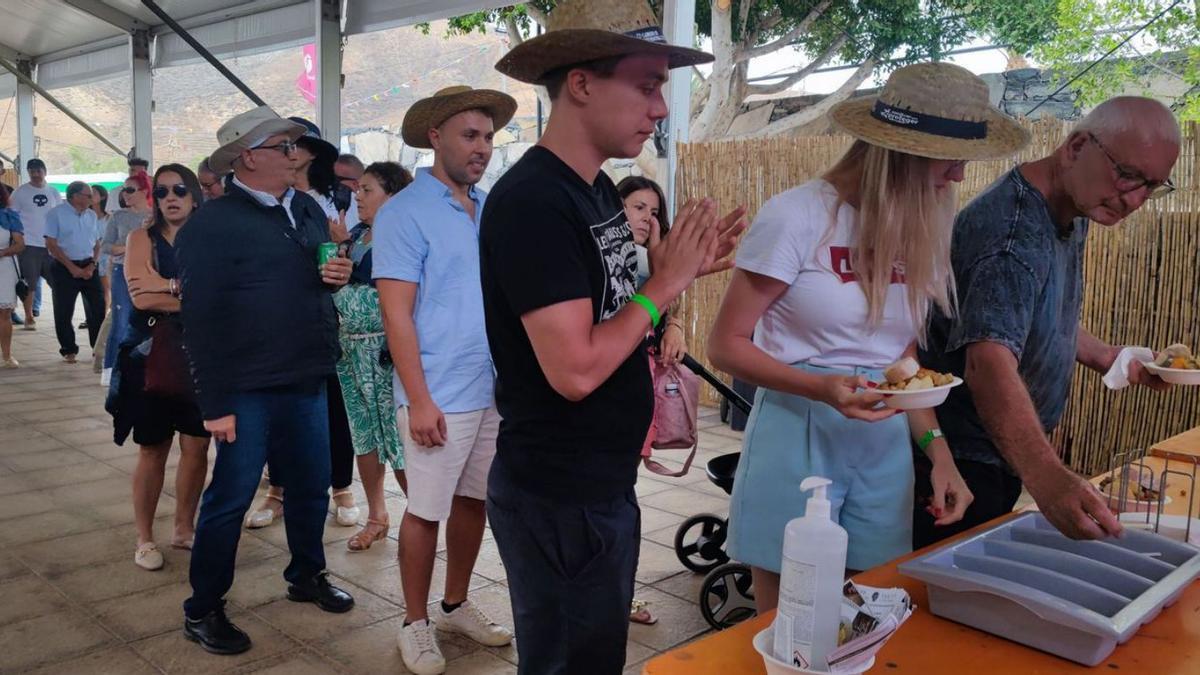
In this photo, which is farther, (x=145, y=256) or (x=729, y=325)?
(x=145, y=256)

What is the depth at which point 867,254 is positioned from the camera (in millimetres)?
1945

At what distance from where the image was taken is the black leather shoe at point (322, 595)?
3.63 metres

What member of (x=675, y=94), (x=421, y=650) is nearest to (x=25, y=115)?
(x=675, y=94)

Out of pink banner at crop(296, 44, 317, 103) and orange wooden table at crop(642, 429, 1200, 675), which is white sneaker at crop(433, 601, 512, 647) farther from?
pink banner at crop(296, 44, 317, 103)

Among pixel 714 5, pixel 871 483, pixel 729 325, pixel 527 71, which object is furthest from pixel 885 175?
pixel 714 5

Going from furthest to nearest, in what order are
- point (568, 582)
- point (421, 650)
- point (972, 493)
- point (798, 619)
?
1. point (421, 650)
2. point (972, 493)
3. point (568, 582)
4. point (798, 619)

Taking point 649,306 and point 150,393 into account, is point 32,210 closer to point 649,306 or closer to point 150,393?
point 150,393

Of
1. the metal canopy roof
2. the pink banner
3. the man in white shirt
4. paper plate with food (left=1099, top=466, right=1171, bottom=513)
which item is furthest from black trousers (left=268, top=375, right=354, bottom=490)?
the man in white shirt

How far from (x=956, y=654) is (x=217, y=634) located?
271 centimetres

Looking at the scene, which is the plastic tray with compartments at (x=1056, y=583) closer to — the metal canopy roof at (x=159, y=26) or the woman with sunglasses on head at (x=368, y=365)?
the woman with sunglasses on head at (x=368, y=365)

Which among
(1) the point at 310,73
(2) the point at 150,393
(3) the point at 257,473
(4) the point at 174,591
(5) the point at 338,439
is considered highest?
(1) the point at 310,73

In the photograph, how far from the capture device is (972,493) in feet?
7.04

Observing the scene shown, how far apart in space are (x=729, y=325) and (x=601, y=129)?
23.9 inches

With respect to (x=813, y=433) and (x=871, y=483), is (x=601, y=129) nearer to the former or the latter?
(x=813, y=433)
